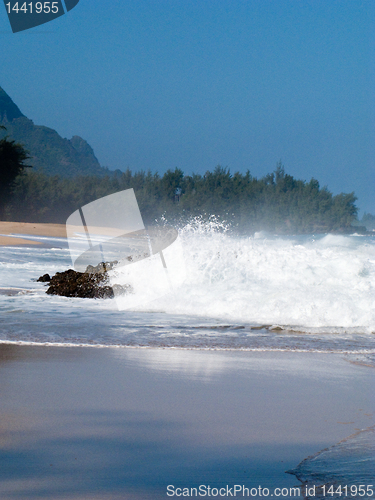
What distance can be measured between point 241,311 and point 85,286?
3507 mm

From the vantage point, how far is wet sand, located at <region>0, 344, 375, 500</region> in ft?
8.42

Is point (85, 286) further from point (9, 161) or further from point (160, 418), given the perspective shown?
point (9, 161)

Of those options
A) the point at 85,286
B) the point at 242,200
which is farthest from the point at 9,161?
the point at 242,200

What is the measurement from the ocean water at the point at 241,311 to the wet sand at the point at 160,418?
1.14 feet

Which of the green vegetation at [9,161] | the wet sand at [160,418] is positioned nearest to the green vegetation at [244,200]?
the green vegetation at [9,161]

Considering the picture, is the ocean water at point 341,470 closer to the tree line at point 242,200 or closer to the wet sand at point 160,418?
the wet sand at point 160,418

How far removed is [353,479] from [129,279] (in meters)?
8.40

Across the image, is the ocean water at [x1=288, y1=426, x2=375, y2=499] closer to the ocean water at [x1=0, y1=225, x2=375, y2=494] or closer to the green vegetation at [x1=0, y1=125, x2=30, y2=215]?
the ocean water at [x1=0, y1=225, x2=375, y2=494]

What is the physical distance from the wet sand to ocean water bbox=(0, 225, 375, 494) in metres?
0.35

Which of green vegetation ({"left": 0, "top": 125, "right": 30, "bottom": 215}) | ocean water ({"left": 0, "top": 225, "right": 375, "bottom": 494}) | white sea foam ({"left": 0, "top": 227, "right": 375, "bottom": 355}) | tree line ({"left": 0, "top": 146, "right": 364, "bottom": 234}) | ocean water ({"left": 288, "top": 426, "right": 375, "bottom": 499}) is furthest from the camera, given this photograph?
A: tree line ({"left": 0, "top": 146, "right": 364, "bottom": 234})

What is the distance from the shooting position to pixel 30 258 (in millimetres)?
19156

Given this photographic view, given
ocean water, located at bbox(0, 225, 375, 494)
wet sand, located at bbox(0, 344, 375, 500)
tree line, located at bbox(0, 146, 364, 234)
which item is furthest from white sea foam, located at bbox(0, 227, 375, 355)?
tree line, located at bbox(0, 146, 364, 234)

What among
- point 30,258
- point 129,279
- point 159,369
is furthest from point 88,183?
point 159,369

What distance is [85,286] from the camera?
10.5m
